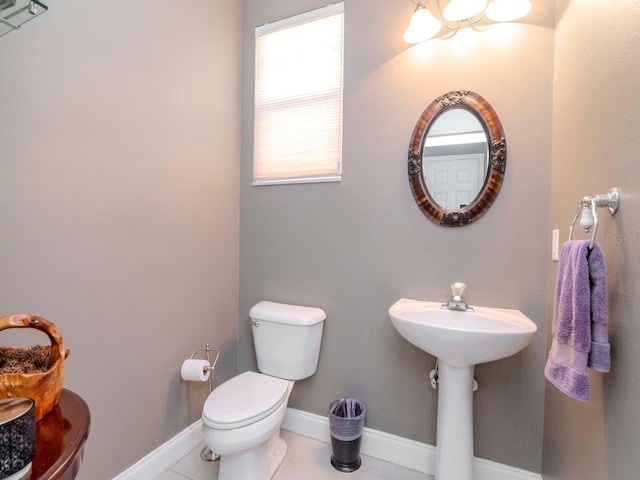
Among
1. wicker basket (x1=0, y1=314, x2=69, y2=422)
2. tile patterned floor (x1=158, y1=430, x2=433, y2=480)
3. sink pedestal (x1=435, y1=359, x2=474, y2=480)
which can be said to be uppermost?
wicker basket (x1=0, y1=314, x2=69, y2=422)

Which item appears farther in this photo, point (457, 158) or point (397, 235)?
point (397, 235)

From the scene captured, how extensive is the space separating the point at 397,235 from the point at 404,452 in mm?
1144

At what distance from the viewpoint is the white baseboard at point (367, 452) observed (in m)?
1.39

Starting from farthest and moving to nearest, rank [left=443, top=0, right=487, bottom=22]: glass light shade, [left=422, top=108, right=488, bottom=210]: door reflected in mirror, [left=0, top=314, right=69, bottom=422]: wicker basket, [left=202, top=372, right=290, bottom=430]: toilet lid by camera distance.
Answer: [left=422, top=108, right=488, bottom=210]: door reflected in mirror → [left=443, top=0, right=487, bottom=22]: glass light shade → [left=202, top=372, right=290, bottom=430]: toilet lid → [left=0, top=314, right=69, bottom=422]: wicker basket

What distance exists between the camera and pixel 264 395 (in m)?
1.38

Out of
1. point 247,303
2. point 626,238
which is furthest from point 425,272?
point 247,303

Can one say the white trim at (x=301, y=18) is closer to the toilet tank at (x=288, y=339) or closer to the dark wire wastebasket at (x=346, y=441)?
the toilet tank at (x=288, y=339)

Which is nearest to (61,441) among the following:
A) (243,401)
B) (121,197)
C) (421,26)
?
(243,401)

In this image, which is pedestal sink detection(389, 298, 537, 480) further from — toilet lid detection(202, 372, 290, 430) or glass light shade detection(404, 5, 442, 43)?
glass light shade detection(404, 5, 442, 43)

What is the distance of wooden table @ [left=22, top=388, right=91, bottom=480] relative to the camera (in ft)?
1.67

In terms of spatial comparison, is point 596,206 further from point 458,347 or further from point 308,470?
point 308,470

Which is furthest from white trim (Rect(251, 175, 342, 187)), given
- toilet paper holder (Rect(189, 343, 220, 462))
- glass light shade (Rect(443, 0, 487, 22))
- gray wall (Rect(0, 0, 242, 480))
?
toilet paper holder (Rect(189, 343, 220, 462))

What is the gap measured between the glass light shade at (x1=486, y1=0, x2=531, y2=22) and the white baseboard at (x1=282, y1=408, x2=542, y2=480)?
2.07 meters

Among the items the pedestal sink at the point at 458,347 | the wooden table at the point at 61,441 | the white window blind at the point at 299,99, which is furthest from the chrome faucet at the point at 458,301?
the wooden table at the point at 61,441
